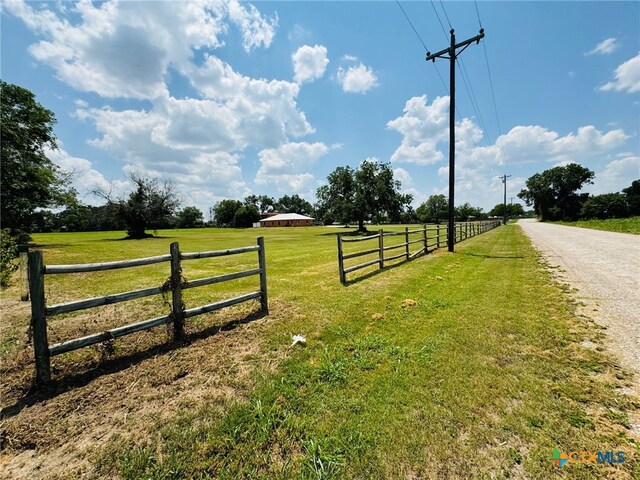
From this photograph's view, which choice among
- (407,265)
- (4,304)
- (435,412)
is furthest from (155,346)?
(407,265)

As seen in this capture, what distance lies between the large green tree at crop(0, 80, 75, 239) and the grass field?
20.4 meters

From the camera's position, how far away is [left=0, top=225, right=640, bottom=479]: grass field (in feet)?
7.20

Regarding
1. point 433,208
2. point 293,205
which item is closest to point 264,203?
point 293,205

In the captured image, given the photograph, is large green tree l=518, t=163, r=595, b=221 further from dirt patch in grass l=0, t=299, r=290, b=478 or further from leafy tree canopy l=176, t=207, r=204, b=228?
leafy tree canopy l=176, t=207, r=204, b=228

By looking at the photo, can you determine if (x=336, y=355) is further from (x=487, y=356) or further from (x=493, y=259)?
(x=493, y=259)

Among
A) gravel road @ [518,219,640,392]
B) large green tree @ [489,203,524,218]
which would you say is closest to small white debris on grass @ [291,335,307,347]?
gravel road @ [518,219,640,392]

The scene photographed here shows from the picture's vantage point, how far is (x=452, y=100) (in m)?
12.7

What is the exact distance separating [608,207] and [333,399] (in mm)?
91973

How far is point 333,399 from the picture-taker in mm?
2920

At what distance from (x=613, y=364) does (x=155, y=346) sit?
6.24 m

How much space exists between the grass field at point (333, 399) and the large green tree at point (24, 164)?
66.9 ft

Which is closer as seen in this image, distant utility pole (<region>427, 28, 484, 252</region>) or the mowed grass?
distant utility pole (<region>427, 28, 484, 252</region>)

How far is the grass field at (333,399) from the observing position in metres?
2.19

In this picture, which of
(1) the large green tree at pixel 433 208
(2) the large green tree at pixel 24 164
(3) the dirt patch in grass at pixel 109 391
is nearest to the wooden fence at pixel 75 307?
(3) the dirt patch in grass at pixel 109 391
